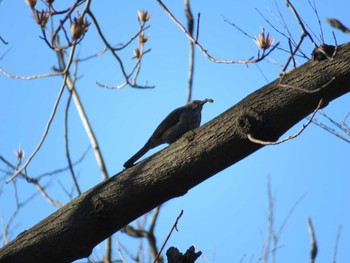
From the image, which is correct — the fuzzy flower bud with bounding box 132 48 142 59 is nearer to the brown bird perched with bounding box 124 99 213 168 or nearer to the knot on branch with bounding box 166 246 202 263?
the brown bird perched with bounding box 124 99 213 168

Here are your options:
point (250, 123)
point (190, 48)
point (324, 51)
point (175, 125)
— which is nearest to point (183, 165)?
point (250, 123)

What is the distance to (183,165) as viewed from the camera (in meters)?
3.18

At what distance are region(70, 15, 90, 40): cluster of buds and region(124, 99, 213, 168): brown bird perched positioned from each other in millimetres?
1620

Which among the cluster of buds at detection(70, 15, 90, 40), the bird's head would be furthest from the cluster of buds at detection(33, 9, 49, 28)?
the bird's head

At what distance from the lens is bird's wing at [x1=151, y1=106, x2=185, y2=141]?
562 centimetres

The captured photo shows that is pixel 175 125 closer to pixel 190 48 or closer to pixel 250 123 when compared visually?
pixel 190 48

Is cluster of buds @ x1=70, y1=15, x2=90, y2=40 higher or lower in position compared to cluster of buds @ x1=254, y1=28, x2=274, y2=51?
higher

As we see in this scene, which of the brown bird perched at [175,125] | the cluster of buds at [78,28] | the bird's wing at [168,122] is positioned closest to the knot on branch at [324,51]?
the cluster of buds at [78,28]

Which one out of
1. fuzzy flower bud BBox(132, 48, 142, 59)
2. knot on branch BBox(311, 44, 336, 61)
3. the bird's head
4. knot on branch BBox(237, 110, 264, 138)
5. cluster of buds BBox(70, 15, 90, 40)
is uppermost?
fuzzy flower bud BBox(132, 48, 142, 59)

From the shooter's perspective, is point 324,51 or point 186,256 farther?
point 324,51

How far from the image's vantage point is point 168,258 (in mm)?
3064

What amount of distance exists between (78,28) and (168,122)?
6.61 feet

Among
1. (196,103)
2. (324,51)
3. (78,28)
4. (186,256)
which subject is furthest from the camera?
(196,103)

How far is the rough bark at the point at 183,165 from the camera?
A: 3096 millimetres
